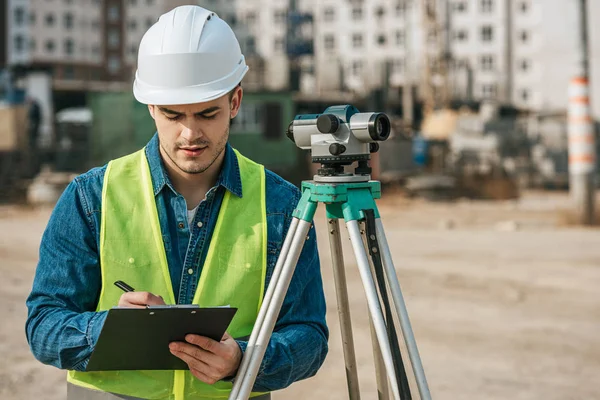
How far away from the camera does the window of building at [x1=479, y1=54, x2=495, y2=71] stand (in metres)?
76.2

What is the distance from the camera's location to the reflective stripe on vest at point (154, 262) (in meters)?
2.13

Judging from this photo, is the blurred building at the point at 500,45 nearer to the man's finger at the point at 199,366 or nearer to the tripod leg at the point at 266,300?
the tripod leg at the point at 266,300

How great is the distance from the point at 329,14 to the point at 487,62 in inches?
560

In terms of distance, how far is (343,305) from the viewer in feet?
7.71

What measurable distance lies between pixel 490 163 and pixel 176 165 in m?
27.0

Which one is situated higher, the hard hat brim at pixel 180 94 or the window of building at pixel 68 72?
the window of building at pixel 68 72

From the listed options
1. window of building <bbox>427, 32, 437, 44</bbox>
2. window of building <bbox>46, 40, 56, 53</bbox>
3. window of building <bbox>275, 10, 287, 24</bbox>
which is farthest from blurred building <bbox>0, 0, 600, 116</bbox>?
window of building <bbox>427, 32, 437, 44</bbox>

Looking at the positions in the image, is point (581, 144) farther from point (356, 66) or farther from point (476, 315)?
point (356, 66)

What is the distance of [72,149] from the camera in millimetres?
29500

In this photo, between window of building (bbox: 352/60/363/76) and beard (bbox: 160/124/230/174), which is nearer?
beard (bbox: 160/124/230/174)

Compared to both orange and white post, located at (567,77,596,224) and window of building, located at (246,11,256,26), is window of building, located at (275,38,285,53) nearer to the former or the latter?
window of building, located at (246,11,256,26)

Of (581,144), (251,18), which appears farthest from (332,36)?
(581,144)

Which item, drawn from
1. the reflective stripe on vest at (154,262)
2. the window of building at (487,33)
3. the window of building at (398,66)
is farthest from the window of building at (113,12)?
the reflective stripe on vest at (154,262)

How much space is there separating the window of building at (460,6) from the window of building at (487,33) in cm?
223
